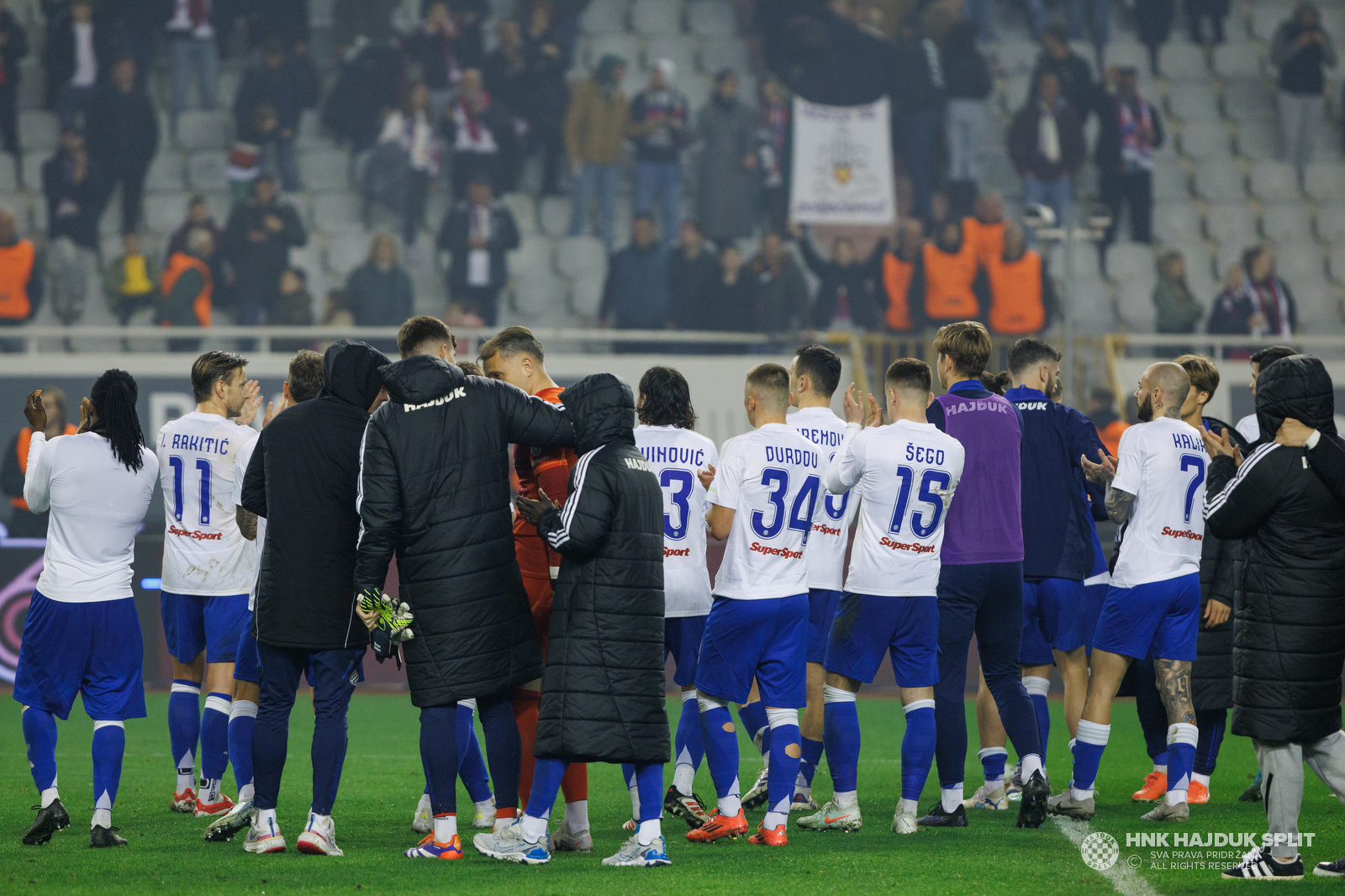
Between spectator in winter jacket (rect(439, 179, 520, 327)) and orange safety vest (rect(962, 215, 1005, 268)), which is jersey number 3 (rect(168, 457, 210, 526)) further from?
orange safety vest (rect(962, 215, 1005, 268))

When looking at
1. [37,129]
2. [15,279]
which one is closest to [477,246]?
[15,279]

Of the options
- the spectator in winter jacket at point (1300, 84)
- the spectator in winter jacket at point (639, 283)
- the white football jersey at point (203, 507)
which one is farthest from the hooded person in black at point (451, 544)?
the spectator in winter jacket at point (1300, 84)

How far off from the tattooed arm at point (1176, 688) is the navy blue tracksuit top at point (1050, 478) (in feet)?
1.96

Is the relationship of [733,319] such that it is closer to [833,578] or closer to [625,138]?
[625,138]

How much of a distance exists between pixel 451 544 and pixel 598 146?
1325cm

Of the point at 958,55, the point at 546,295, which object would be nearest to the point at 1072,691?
the point at 546,295

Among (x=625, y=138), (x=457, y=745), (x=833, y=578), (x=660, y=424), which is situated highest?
(x=625, y=138)

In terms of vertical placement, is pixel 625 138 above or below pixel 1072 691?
above

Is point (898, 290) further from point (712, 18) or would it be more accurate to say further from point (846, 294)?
point (712, 18)

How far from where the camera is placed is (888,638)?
5.89m

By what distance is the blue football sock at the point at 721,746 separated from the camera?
18.2 feet

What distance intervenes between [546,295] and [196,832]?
40.0 feet

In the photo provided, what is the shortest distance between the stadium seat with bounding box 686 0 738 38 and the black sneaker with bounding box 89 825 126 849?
52.6ft

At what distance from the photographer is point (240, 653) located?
583cm
